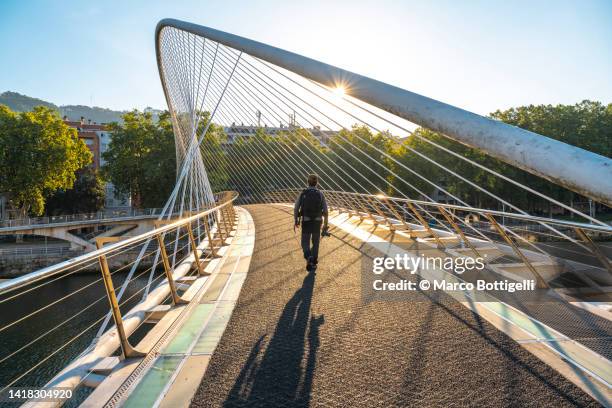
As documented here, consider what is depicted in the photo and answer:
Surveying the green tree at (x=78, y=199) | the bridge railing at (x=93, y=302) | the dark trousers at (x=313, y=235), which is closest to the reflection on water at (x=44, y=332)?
the bridge railing at (x=93, y=302)

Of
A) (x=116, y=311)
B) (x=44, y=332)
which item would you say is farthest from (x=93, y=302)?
(x=44, y=332)

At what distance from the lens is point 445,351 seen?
2494mm

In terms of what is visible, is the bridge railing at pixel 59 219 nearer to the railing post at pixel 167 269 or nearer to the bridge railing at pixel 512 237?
the bridge railing at pixel 512 237

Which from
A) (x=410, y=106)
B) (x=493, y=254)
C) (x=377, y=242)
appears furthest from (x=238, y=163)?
(x=410, y=106)

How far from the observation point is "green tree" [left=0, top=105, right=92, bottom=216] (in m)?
28.9

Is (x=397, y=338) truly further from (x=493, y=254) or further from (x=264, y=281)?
(x=493, y=254)

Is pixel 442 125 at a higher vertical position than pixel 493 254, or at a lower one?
higher

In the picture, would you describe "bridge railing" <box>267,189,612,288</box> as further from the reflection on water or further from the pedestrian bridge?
the reflection on water

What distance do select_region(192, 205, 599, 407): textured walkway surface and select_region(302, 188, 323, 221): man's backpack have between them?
4.87ft

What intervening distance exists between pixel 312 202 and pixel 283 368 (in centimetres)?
295

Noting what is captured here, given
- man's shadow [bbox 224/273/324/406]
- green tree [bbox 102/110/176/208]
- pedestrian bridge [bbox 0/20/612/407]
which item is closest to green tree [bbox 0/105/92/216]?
green tree [bbox 102/110/176/208]

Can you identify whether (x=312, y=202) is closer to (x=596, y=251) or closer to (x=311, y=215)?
(x=311, y=215)

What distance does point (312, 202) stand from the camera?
5.07 m

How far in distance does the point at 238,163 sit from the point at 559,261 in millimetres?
28225
